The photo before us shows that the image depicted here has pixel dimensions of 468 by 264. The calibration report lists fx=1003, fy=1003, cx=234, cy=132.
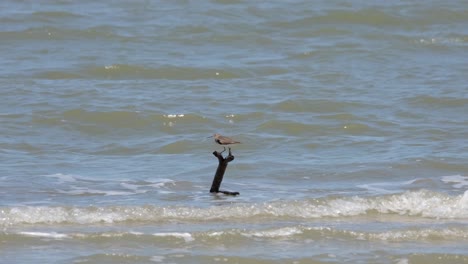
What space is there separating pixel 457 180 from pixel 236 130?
3.14 metres

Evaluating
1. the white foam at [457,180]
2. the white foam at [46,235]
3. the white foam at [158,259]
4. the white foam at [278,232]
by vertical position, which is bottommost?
the white foam at [457,180]

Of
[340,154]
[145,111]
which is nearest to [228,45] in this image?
[145,111]

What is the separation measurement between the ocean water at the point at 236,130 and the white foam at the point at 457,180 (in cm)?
2

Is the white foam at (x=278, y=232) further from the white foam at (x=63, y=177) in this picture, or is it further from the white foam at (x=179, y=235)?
the white foam at (x=63, y=177)

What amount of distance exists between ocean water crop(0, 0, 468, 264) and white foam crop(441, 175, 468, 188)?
18 mm

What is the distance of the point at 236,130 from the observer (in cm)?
1170

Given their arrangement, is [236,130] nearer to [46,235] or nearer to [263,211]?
[263,211]

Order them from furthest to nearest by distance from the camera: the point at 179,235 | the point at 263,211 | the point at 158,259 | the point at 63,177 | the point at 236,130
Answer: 1. the point at 236,130
2. the point at 63,177
3. the point at 263,211
4. the point at 179,235
5. the point at 158,259

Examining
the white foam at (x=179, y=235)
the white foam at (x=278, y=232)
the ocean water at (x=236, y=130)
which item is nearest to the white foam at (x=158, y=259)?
the ocean water at (x=236, y=130)

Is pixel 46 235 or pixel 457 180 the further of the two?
pixel 457 180

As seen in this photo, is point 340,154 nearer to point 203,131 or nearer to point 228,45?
point 203,131

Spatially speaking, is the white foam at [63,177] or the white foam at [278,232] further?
the white foam at [63,177]

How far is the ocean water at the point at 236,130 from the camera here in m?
7.08

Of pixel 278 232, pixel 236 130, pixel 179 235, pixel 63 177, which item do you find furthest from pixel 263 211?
pixel 236 130
